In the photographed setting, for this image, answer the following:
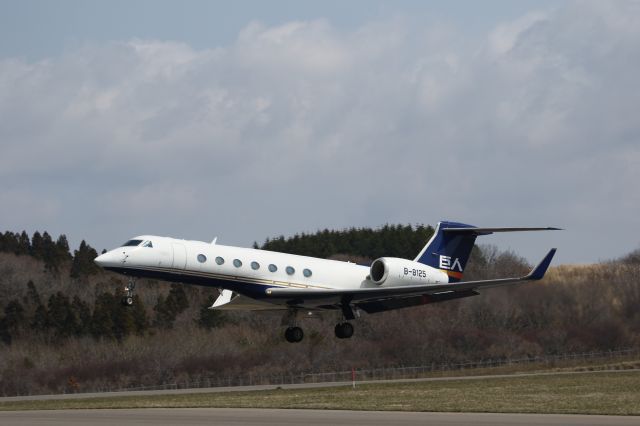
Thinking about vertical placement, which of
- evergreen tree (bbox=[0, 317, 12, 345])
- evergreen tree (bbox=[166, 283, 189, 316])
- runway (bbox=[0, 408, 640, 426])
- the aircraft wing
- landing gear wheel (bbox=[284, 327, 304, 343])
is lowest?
runway (bbox=[0, 408, 640, 426])

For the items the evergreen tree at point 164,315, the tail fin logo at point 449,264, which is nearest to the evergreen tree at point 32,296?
the evergreen tree at point 164,315

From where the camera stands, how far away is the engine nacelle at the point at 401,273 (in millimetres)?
38094

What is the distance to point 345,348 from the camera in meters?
61.9

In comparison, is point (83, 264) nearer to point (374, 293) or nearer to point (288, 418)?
point (374, 293)

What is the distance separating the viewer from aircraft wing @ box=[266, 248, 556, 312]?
36188 mm

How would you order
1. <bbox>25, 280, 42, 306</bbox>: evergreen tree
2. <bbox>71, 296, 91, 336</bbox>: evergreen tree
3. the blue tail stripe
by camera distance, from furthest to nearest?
1. <bbox>25, 280, 42, 306</bbox>: evergreen tree
2. <bbox>71, 296, 91, 336</bbox>: evergreen tree
3. the blue tail stripe

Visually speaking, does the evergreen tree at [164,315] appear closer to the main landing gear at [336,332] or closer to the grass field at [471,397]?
the grass field at [471,397]

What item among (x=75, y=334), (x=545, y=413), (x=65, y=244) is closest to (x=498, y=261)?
(x=75, y=334)

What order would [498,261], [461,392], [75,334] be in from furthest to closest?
[75,334] → [498,261] → [461,392]

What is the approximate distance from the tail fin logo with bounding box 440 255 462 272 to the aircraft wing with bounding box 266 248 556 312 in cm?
159

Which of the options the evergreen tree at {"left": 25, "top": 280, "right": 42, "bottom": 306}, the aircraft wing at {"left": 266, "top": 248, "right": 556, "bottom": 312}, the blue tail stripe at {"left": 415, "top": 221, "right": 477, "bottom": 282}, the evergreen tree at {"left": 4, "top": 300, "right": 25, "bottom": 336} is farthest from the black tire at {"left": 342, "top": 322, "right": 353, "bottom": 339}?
the evergreen tree at {"left": 25, "top": 280, "right": 42, "bottom": 306}

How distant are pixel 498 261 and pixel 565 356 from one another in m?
8.88

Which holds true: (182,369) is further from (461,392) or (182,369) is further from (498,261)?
(461,392)

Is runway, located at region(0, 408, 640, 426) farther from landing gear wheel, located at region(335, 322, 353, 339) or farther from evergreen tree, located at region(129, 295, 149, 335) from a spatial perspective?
evergreen tree, located at region(129, 295, 149, 335)
